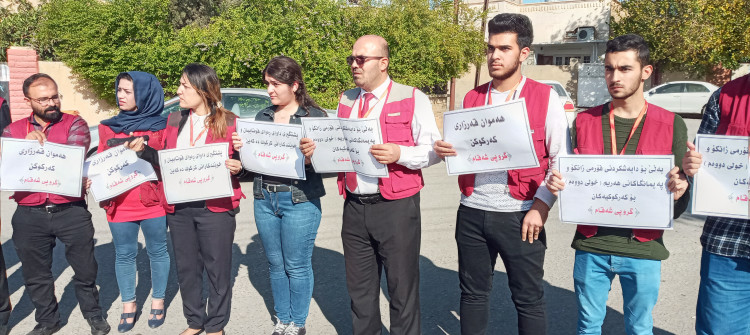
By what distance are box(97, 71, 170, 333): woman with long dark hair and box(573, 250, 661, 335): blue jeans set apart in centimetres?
283

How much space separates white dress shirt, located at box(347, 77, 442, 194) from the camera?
313 cm

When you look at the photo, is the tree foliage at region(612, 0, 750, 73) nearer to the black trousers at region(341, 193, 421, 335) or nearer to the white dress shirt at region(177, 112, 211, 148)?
the black trousers at region(341, 193, 421, 335)

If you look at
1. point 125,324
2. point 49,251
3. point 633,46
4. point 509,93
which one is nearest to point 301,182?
point 509,93

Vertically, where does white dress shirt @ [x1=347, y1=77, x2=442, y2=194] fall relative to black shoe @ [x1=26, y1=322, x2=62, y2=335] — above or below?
above

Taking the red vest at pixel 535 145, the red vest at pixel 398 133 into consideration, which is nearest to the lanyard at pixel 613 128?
the red vest at pixel 535 145

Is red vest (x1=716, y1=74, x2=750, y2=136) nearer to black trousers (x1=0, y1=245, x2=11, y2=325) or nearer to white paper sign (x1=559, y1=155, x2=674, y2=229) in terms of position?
white paper sign (x1=559, y1=155, x2=674, y2=229)

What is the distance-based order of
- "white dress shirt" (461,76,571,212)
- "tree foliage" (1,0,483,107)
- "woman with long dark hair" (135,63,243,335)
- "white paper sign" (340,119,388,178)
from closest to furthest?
1. "white dress shirt" (461,76,571,212)
2. "white paper sign" (340,119,388,178)
3. "woman with long dark hair" (135,63,243,335)
4. "tree foliage" (1,0,483,107)

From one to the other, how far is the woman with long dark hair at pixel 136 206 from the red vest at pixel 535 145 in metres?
2.24

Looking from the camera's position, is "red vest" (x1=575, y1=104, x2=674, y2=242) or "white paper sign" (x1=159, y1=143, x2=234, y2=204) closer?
"red vest" (x1=575, y1=104, x2=674, y2=242)

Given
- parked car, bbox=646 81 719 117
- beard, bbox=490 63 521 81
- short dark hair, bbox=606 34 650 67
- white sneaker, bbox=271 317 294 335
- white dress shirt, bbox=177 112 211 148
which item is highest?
parked car, bbox=646 81 719 117

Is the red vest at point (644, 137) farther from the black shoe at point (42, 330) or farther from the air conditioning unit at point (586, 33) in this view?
the air conditioning unit at point (586, 33)

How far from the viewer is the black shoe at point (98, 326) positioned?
13.2 feet

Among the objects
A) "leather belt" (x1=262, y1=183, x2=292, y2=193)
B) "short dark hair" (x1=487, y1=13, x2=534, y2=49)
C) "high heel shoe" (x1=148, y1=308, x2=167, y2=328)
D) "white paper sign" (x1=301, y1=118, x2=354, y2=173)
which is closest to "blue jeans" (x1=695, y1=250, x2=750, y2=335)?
"short dark hair" (x1=487, y1=13, x2=534, y2=49)

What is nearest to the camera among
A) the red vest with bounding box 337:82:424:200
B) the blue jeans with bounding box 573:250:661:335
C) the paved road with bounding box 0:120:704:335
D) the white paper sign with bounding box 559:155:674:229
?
the white paper sign with bounding box 559:155:674:229
